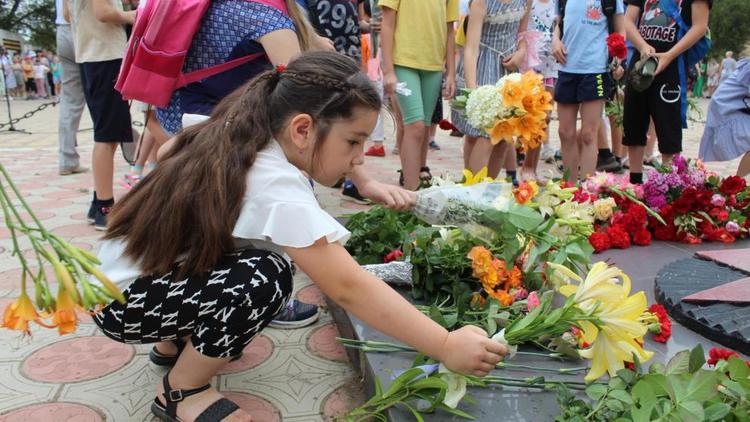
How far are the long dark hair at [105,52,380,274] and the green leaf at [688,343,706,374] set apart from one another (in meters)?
0.94

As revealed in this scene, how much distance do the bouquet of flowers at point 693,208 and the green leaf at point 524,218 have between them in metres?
1.38

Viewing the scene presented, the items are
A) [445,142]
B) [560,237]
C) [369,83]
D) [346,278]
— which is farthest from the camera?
[445,142]

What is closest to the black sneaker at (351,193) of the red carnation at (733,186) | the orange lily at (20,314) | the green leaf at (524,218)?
the red carnation at (733,186)

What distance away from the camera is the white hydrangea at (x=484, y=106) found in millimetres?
2391

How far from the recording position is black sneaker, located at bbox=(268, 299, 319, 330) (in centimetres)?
218

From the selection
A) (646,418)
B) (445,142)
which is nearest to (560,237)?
(646,418)

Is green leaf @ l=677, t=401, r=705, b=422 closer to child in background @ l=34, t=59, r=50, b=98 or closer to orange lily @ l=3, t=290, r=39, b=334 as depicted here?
orange lily @ l=3, t=290, r=39, b=334

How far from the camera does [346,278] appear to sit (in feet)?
4.41

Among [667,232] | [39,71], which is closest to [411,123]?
[667,232]

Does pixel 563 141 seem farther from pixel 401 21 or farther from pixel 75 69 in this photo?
pixel 75 69

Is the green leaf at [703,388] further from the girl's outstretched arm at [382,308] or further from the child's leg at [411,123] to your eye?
the child's leg at [411,123]

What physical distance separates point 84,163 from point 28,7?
39046 mm

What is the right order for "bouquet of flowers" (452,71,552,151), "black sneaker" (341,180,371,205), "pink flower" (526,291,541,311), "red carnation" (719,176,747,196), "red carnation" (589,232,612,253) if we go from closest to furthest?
"pink flower" (526,291,541,311) < "bouquet of flowers" (452,71,552,151) < "red carnation" (589,232,612,253) < "red carnation" (719,176,747,196) < "black sneaker" (341,180,371,205)

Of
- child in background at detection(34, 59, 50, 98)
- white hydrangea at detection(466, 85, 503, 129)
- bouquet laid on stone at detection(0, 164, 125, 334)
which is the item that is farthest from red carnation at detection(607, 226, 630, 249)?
child in background at detection(34, 59, 50, 98)
